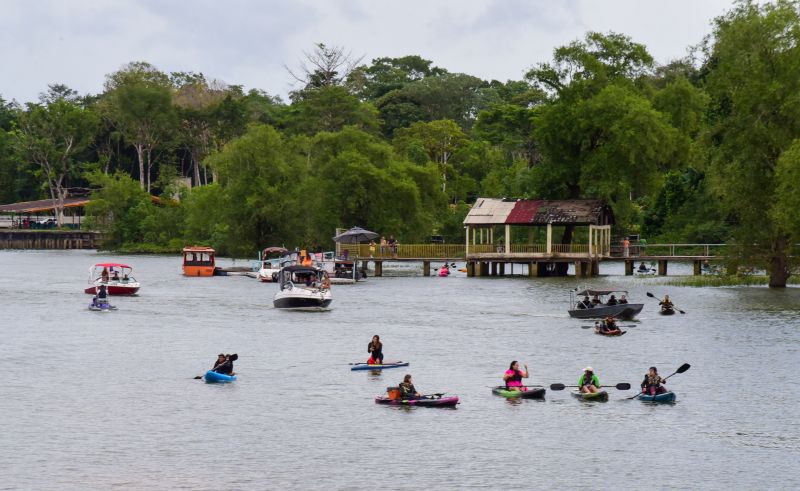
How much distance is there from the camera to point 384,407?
4969cm

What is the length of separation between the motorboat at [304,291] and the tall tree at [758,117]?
104 feet

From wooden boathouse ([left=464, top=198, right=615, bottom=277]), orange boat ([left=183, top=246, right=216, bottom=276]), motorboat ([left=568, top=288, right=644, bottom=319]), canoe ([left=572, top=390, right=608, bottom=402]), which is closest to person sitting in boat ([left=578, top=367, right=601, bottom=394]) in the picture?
canoe ([left=572, top=390, right=608, bottom=402])

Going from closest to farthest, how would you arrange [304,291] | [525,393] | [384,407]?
[384,407]
[525,393]
[304,291]

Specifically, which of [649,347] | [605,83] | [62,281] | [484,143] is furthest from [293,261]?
[484,143]

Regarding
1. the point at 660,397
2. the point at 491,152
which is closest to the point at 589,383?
the point at 660,397

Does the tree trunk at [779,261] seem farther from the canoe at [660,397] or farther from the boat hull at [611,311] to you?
the canoe at [660,397]

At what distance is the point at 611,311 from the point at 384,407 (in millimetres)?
31699

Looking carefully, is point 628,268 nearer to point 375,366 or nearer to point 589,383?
point 375,366

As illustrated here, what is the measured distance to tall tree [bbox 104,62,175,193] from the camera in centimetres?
18238

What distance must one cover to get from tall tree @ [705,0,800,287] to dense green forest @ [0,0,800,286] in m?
0.12

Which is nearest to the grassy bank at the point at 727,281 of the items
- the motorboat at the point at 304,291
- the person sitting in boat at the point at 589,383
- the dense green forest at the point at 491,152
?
the dense green forest at the point at 491,152

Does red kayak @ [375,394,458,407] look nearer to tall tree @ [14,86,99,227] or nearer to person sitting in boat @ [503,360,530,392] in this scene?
person sitting in boat @ [503,360,530,392]

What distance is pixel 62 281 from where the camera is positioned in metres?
119

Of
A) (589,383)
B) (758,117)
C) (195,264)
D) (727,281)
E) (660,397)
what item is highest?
(758,117)
